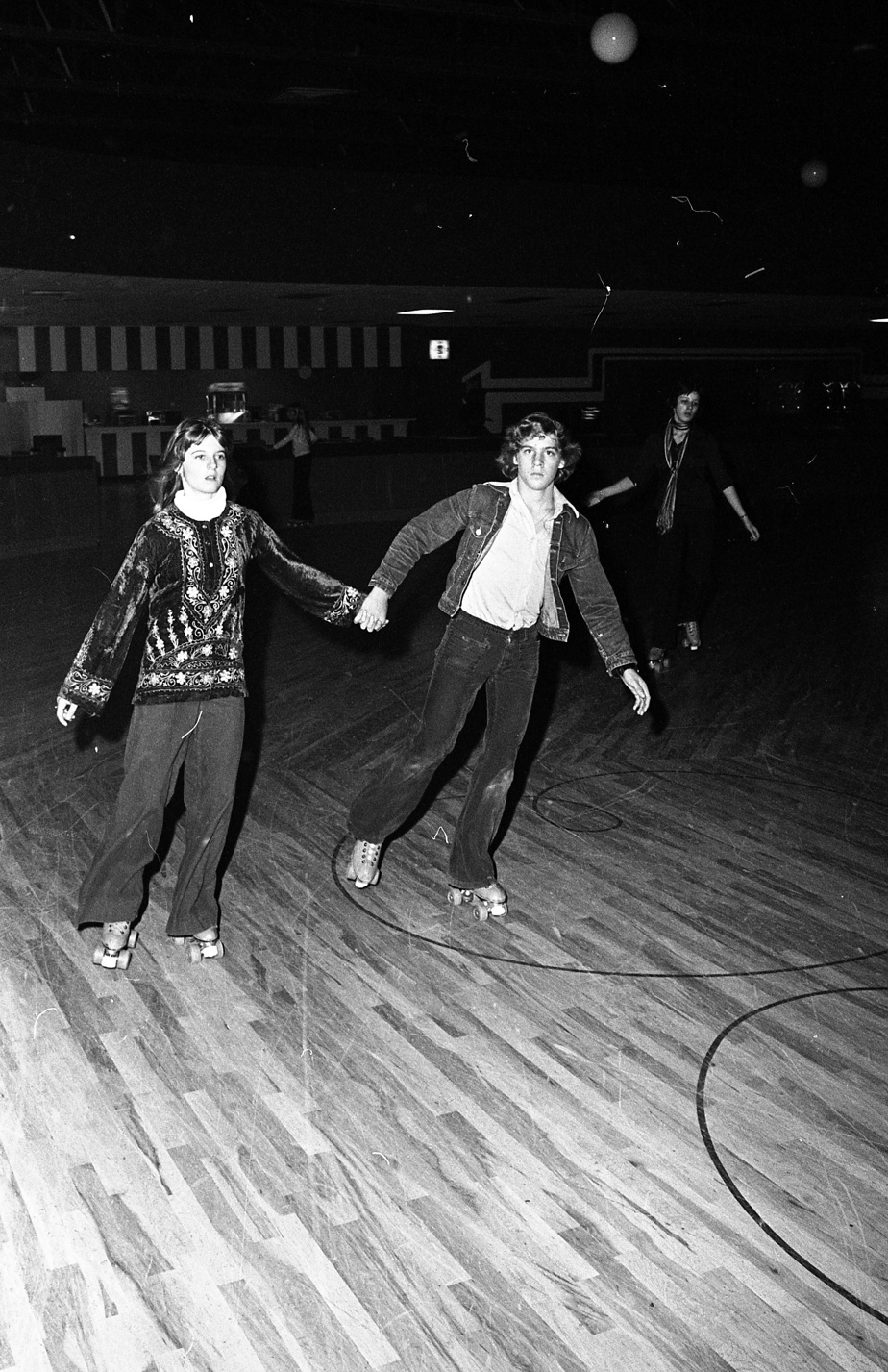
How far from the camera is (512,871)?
14.8 feet

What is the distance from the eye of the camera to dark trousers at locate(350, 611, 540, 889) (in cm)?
378

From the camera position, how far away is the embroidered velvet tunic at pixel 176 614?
336 centimetres

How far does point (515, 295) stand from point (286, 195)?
2.74 m

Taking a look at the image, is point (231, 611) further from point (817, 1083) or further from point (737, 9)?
point (737, 9)

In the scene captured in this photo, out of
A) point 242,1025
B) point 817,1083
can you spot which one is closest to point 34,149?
point 242,1025

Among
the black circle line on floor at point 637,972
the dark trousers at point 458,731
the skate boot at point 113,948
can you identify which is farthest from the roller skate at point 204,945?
the dark trousers at point 458,731

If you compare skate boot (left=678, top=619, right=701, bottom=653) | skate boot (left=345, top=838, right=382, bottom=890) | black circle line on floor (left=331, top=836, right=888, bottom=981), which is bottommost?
black circle line on floor (left=331, top=836, right=888, bottom=981)

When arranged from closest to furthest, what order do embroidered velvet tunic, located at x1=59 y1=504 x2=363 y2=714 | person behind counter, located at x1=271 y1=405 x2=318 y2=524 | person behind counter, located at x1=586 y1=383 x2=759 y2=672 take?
embroidered velvet tunic, located at x1=59 y1=504 x2=363 y2=714 → person behind counter, located at x1=586 y1=383 x2=759 y2=672 → person behind counter, located at x1=271 y1=405 x2=318 y2=524

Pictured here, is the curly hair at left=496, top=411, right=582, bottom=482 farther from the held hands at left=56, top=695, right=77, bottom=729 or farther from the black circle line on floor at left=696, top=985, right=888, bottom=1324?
the black circle line on floor at left=696, top=985, right=888, bottom=1324

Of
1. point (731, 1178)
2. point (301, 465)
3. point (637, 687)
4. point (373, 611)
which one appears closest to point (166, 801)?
point (373, 611)

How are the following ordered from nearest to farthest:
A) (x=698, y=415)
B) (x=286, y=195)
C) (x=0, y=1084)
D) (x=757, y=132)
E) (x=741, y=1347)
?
(x=741, y=1347) < (x=0, y=1084) < (x=698, y=415) < (x=286, y=195) < (x=757, y=132)

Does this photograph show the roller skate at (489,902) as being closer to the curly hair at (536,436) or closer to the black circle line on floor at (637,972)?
the black circle line on floor at (637,972)

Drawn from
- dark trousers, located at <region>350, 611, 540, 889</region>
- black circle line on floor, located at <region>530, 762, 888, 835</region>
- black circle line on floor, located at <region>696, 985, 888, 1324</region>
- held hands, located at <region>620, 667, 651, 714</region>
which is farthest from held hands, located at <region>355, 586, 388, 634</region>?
black circle line on floor, located at <region>530, 762, 888, 835</region>

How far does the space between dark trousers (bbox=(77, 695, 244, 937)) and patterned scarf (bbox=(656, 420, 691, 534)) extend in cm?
432
